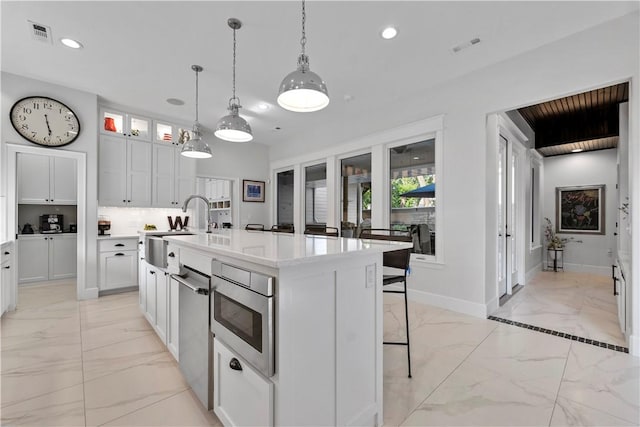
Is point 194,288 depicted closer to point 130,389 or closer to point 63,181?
point 130,389

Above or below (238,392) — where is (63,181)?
above

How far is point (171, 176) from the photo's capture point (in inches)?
197

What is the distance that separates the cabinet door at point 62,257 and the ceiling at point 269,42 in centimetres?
239

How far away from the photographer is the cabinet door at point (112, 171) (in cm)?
433

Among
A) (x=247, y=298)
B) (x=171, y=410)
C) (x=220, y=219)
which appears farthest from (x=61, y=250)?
(x=247, y=298)

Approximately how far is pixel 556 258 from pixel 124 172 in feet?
27.1

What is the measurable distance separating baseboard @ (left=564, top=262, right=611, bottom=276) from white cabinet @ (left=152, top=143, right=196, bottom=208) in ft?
25.2

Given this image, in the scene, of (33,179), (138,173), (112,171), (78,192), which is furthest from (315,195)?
(33,179)

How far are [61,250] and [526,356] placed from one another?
20.6 ft

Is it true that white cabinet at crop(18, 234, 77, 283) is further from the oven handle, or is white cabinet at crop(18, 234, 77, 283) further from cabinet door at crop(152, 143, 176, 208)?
the oven handle

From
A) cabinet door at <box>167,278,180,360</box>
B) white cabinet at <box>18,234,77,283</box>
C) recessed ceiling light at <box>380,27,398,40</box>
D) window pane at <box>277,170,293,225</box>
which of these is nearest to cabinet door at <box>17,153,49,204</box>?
white cabinet at <box>18,234,77,283</box>

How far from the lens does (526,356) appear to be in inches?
93.5

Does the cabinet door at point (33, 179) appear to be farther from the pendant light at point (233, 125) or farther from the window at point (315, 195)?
the window at point (315, 195)

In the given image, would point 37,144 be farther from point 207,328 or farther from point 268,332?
point 268,332
